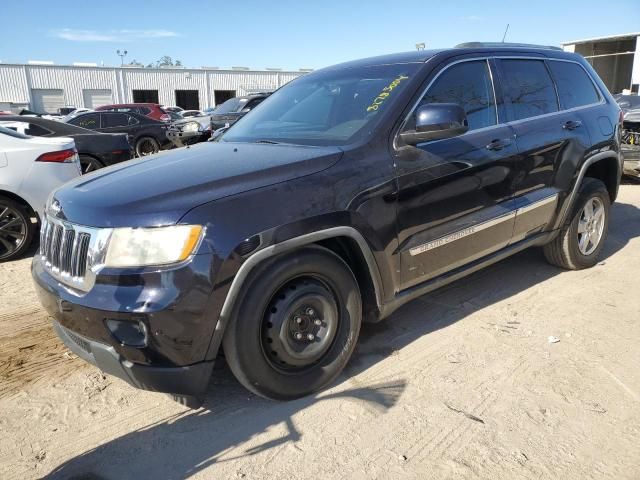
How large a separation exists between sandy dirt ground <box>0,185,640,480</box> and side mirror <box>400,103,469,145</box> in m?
1.38

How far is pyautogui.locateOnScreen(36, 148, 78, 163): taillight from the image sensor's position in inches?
225

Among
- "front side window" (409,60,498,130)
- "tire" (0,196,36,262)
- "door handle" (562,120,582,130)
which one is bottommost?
"tire" (0,196,36,262)

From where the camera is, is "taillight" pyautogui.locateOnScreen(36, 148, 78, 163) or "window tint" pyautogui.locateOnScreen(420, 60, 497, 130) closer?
"window tint" pyautogui.locateOnScreen(420, 60, 497, 130)

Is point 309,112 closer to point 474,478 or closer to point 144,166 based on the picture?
point 144,166

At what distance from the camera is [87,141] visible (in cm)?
857

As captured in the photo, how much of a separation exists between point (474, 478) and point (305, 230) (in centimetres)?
138

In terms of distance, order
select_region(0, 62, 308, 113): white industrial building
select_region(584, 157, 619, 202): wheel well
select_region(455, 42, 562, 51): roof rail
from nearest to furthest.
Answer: select_region(455, 42, 562, 51): roof rail → select_region(584, 157, 619, 202): wheel well → select_region(0, 62, 308, 113): white industrial building

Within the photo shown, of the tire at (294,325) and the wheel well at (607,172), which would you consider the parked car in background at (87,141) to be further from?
the wheel well at (607,172)

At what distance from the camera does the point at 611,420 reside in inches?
106

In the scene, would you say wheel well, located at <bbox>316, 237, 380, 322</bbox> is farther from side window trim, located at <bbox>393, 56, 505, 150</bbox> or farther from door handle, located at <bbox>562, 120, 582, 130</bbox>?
door handle, located at <bbox>562, 120, 582, 130</bbox>

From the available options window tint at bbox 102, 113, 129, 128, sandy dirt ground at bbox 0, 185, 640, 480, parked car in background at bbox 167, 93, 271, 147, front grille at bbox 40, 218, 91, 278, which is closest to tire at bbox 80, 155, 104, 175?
parked car in background at bbox 167, 93, 271, 147

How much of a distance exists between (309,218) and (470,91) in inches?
71.0

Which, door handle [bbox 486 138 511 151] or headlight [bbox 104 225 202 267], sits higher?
door handle [bbox 486 138 511 151]

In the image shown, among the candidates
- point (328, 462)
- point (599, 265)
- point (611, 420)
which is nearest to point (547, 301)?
point (599, 265)
